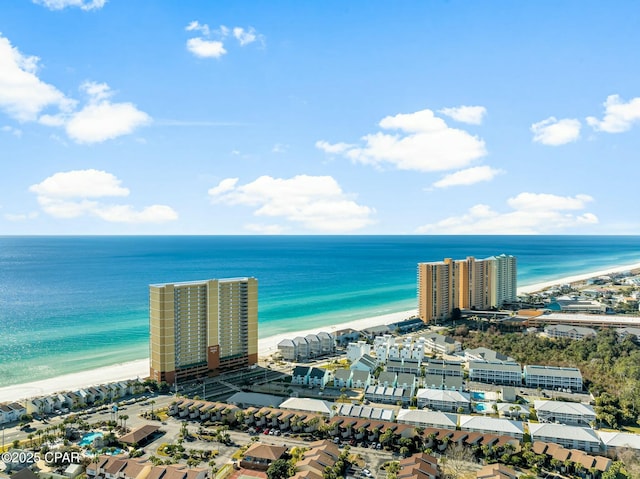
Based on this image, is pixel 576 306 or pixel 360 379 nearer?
pixel 360 379

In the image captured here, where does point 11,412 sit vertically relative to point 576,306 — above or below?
below

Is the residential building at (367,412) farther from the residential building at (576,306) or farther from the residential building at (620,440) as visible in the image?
the residential building at (576,306)

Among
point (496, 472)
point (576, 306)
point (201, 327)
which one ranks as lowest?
point (496, 472)

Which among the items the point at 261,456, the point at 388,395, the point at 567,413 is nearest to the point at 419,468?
the point at 261,456

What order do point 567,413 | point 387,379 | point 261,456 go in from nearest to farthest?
point 261,456 < point 567,413 < point 387,379

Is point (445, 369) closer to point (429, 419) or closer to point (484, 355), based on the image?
point (484, 355)

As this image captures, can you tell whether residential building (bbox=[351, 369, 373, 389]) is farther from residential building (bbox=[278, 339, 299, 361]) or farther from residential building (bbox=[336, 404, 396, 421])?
residential building (bbox=[278, 339, 299, 361])

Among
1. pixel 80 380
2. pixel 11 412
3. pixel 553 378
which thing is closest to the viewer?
pixel 11 412
